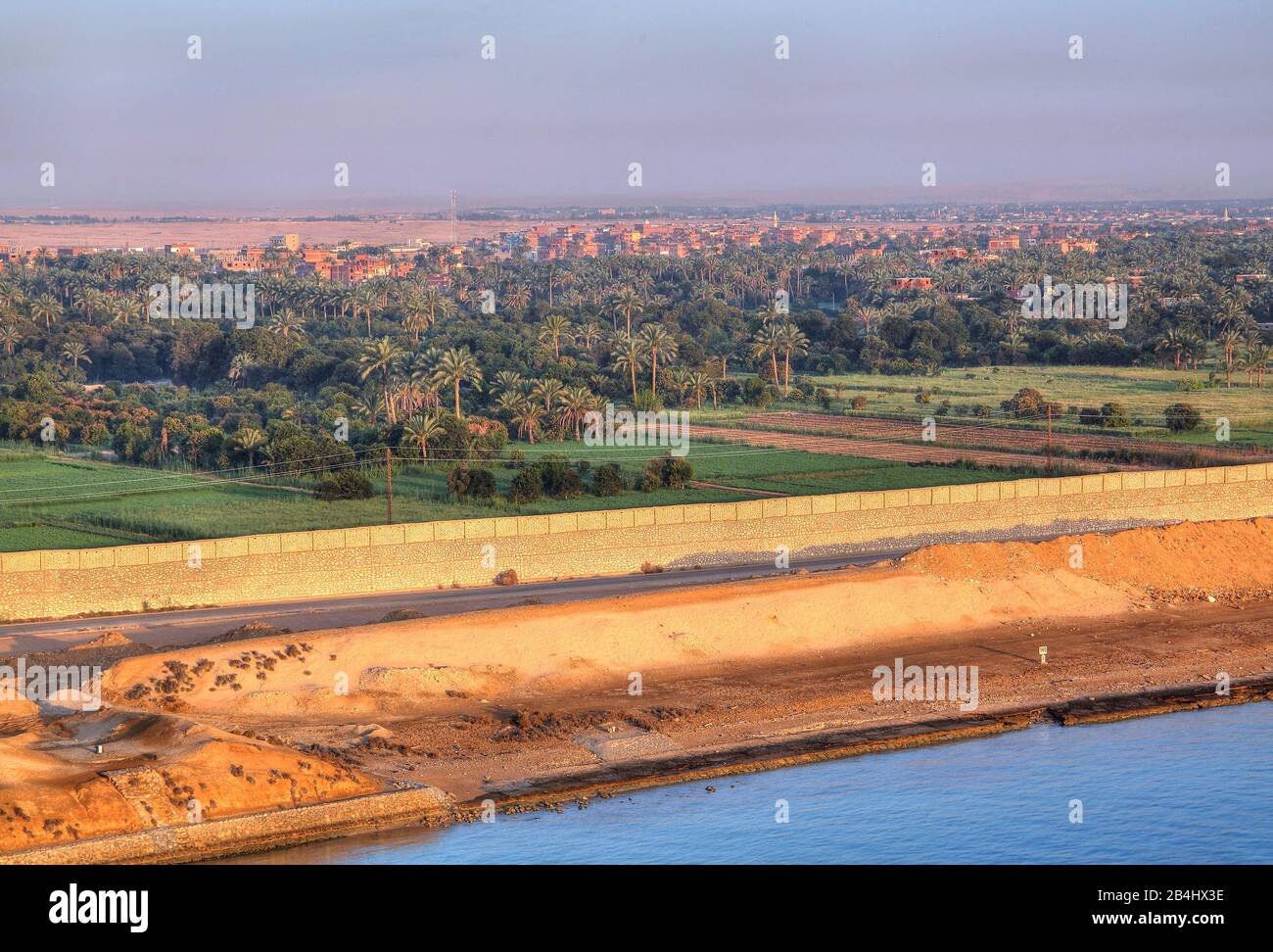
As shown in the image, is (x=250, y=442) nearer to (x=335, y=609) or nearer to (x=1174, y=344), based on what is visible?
(x=335, y=609)

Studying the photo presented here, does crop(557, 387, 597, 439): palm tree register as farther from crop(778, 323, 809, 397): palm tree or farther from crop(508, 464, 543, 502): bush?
crop(778, 323, 809, 397): palm tree

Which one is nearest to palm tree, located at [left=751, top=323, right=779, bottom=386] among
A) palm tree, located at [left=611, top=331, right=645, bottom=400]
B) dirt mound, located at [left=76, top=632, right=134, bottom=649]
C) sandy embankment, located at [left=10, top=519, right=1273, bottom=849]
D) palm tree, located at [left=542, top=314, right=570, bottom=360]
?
palm tree, located at [left=611, top=331, right=645, bottom=400]

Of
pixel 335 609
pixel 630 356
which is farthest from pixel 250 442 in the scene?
pixel 335 609

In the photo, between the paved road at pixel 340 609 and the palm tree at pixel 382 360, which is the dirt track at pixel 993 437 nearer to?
the palm tree at pixel 382 360

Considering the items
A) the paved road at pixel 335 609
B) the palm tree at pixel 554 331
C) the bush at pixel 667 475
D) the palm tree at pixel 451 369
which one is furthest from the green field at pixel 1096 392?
the paved road at pixel 335 609
